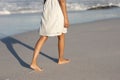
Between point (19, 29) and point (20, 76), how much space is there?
17.0ft

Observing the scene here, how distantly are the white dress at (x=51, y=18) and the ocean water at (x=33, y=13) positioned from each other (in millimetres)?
3985

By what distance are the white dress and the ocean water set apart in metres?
3.98

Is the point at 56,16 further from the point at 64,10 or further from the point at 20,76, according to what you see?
the point at 20,76

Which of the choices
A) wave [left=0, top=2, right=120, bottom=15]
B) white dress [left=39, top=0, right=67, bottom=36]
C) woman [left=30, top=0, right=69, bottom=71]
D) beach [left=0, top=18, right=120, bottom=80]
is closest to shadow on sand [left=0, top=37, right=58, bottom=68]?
beach [left=0, top=18, right=120, bottom=80]

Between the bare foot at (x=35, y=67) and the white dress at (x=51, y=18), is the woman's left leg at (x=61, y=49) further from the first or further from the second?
the bare foot at (x=35, y=67)

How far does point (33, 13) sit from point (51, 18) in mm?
9782

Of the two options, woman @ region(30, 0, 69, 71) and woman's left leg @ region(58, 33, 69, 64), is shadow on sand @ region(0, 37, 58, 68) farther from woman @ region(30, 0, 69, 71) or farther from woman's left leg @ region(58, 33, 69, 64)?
woman @ region(30, 0, 69, 71)

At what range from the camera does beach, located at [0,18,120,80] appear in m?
5.55

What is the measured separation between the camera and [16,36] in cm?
934

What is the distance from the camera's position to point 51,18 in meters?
5.72

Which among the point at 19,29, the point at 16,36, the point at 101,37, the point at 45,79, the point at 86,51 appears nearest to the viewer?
the point at 45,79

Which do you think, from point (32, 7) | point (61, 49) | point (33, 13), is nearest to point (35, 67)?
point (61, 49)

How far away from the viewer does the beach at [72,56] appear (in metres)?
5.55

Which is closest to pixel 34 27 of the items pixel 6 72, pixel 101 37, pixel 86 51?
pixel 101 37
